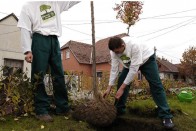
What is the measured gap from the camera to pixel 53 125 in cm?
312

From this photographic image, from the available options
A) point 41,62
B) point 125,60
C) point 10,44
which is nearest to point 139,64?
point 125,60

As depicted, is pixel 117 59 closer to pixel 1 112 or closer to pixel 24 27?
pixel 24 27

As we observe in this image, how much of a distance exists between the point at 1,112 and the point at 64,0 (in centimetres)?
181

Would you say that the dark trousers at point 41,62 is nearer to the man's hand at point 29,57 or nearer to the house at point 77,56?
the man's hand at point 29,57

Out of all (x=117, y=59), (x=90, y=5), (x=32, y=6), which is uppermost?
(x=90, y=5)

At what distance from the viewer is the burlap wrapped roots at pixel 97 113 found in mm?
3389

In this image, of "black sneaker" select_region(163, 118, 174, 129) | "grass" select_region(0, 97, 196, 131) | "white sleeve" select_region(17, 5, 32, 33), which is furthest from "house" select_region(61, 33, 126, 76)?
"white sleeve" select_region(17, 5, 32, 33)

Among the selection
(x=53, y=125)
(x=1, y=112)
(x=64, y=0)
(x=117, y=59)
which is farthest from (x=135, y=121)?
(x=64, y=0)

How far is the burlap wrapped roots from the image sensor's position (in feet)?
11.1

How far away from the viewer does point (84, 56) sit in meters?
28.9

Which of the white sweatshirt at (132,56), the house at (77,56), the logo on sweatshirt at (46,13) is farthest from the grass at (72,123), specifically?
the house at (77,56)

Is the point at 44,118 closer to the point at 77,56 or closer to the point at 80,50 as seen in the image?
the point at 77,56

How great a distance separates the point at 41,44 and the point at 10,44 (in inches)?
515

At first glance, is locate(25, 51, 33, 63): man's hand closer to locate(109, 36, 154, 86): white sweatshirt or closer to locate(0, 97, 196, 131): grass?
locate(0, 97, 196, 131): grass
